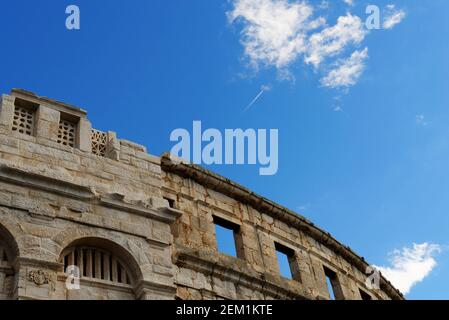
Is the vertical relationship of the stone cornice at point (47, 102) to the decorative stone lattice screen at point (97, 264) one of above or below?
above

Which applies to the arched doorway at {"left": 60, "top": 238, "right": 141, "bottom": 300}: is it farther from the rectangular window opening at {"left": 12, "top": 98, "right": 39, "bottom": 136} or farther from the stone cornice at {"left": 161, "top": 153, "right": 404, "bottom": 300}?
the stone cornice at {"left": 161, "top": 153, "right": 404, "bottom": 300}

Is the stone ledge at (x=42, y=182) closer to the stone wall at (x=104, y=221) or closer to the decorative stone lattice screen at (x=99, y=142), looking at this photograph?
the stone wall at (x=104, y=221)

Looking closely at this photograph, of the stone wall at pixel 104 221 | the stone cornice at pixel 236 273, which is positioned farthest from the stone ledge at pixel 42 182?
the stone cornice at pixel 236 273

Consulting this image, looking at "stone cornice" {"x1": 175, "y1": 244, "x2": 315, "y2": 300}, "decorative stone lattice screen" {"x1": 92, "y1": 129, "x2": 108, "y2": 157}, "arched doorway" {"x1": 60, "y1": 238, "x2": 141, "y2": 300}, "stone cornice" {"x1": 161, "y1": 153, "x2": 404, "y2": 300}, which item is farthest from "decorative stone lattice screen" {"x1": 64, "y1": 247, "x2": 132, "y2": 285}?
"stone cornice" {"x1": 161, "y1": 153, "x2": 404, "y2": 300}

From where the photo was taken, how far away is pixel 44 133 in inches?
438

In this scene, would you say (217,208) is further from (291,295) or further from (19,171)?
(19,171)

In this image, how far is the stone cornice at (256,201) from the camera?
1423cm

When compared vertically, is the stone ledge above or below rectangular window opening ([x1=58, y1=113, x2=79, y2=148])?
below

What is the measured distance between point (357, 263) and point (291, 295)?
5094 mm

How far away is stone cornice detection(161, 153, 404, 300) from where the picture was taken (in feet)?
46.7

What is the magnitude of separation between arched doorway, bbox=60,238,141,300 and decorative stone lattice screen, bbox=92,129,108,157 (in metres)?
2.09

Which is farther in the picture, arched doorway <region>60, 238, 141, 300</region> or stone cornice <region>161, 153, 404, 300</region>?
stone cornice <region>161, 153, 404, 300</region>

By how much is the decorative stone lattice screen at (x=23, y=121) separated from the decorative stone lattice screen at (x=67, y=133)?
518 mm

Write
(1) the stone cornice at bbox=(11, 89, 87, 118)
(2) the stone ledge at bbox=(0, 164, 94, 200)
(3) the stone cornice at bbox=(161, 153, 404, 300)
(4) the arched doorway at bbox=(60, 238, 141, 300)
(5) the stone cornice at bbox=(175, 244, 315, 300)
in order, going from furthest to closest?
(3) the stone cornice at bbox=(161, 153, 404, 300) < (5) the stone cornice at bbox=(175, 244, 315, 300) < (1) the stone cornice at bbox=(11, 89, 87, 118) < (2) the stone ledge at bbox=(0, 164, 94, 200) < (4) the arched doorway at bbox=(60, 238, 141, 300)
